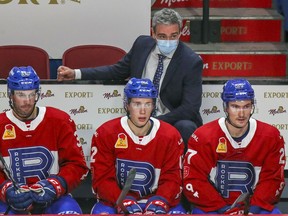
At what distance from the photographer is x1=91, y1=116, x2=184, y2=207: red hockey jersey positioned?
19.8 feet

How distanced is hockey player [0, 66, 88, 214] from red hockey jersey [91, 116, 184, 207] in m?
0.17

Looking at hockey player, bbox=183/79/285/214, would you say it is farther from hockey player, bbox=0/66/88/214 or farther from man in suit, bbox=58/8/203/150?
hockey player, bbox=0/66/88/214

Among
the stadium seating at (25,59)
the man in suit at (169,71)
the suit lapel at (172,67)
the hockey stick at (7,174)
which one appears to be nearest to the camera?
the hockey stick at (7,174)

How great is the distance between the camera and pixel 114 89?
22.3 ft

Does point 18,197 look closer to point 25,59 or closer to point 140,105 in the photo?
point 140,105

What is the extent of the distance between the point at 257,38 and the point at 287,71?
0.46m

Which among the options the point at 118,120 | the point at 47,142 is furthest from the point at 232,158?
the point at 47,142

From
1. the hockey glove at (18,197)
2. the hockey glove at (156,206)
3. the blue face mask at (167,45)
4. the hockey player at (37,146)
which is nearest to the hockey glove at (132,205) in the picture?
the hockey glove at (156,206)

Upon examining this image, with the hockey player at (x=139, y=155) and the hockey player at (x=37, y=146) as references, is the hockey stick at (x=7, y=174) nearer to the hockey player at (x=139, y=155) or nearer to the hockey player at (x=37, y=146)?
the hockey player at (x=37, y=146)

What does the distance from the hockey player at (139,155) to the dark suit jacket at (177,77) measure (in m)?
0.54

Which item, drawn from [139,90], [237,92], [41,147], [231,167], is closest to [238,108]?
[237,92]

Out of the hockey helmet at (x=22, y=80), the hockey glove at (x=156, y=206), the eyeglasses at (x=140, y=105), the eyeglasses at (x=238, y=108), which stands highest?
the hockey helmet at (x=22, y=80)

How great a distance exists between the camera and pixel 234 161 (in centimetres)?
607

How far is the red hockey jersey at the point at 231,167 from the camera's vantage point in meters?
5.95
